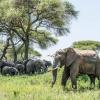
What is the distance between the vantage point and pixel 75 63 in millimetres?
14930

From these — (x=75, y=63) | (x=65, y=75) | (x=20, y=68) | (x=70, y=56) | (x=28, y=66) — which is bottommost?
(x=20, y=68)

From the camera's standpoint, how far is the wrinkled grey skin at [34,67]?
31.0 m

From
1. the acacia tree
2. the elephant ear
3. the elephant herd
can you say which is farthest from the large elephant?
the acacia tree

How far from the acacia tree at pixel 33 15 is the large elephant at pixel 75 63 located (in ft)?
82.9

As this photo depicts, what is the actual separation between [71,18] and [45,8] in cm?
401

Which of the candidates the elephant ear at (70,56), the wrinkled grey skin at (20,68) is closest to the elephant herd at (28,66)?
the wrinkled grey skin at (20,68)

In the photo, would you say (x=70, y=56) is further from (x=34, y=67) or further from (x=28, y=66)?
(x=34, y=67)

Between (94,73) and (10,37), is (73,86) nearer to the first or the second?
(94,73)

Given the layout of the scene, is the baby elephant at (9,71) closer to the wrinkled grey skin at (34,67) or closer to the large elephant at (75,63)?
the wrinkled grey skin at (34,67)

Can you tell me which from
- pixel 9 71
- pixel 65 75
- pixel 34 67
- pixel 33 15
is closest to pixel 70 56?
pixel 65 75

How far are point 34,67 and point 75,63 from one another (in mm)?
16389

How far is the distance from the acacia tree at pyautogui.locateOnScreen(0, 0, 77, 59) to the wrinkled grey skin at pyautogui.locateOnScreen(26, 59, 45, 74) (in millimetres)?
9398

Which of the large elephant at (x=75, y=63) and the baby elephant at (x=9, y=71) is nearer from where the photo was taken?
the large elephant at (x=75, y=63)

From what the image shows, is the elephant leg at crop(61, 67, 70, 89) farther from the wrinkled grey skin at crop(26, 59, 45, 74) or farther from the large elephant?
the wrinkled grey skin at crop(26, 59, 45, 74)
